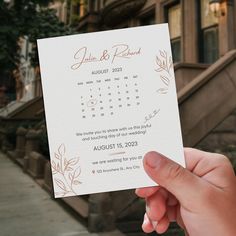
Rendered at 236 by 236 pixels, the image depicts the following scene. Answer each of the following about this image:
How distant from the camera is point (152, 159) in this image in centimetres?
161

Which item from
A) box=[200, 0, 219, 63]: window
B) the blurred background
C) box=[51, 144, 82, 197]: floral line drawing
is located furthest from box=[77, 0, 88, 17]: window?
box=[51, 144, 82, 197]: floral line drawing

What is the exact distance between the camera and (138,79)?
67.0 inches

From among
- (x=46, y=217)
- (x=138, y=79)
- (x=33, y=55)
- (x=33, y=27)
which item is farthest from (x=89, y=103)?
(x=33, y=55)

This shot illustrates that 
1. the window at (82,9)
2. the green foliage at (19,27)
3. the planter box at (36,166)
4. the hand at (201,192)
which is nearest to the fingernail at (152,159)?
the hand at (201,192)

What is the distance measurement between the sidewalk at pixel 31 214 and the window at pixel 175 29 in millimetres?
8565

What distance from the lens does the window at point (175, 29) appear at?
1466cm

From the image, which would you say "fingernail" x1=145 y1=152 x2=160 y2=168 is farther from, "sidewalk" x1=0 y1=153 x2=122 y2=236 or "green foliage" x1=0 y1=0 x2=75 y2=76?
"green foliage" x1=0 y1=0 x2=75 y2=76

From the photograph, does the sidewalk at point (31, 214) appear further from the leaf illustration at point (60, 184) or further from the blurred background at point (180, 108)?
Answer: the leaf illustration at point (60, 184)

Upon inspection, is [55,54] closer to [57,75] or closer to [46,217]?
[57,75]

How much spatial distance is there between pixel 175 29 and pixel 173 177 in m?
14.1

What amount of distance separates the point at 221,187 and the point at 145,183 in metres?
0.44

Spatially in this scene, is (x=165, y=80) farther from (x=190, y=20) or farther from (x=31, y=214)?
(x=190, y=20)

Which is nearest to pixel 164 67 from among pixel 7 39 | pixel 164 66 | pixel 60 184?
pixel 164 66

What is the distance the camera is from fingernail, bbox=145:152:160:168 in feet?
5.23
